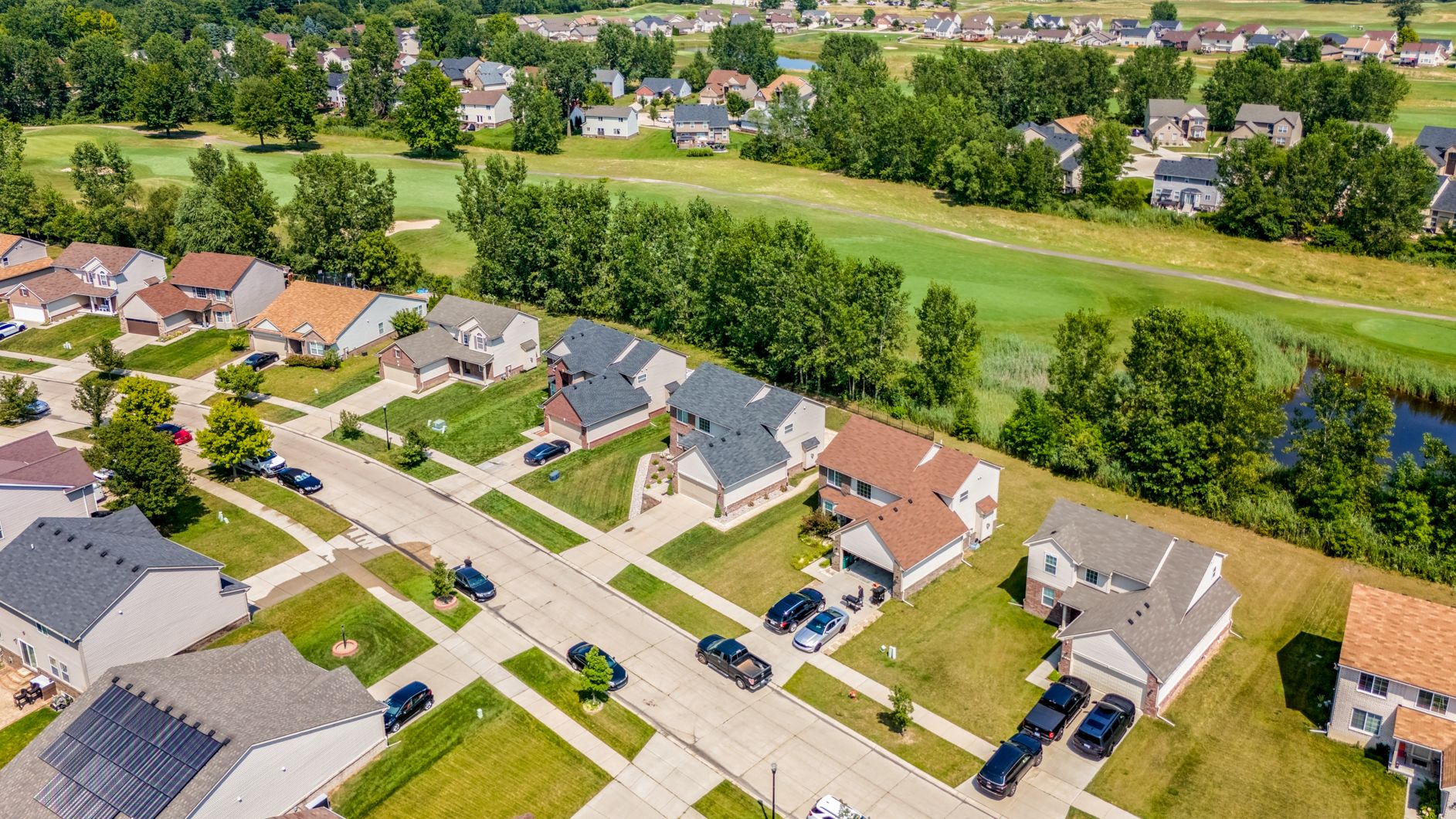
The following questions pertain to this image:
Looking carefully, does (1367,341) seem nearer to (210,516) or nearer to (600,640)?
(600,640)

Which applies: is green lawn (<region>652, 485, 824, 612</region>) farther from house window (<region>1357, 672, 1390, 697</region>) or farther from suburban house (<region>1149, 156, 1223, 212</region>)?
suburban house (<region>1149, 156, 1223, 212</region>)

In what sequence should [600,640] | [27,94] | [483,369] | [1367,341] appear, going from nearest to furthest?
[600,640], [483,369], [1367,341], [27,94]

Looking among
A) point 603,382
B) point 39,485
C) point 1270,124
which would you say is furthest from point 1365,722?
point 1270,124

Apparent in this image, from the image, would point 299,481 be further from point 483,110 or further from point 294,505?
point 483,110

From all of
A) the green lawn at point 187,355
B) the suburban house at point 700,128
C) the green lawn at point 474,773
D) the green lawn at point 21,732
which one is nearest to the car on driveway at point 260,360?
the green lawn at point 187,355

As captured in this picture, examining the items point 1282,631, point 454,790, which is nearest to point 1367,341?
point 1282,631

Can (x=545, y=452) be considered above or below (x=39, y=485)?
below
